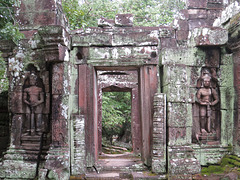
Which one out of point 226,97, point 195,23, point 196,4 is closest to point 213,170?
point 226,97

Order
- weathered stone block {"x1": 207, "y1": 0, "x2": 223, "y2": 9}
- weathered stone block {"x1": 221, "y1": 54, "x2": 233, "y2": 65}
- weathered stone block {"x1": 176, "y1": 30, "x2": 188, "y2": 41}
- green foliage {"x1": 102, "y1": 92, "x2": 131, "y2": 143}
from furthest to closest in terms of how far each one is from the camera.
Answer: green foliage {"x1": 102, "y1": 92, "x2": 131, "y2": 143}
weathered stone block {"x1": 207, "y1": 0, "x2": 223, "y2": 9}
weathered stone block {"x1": 221, "y1": 54, "x2": 233, "y2": 65}
weathered stone block {"x1": 176, "y1": 30, "x2": 188, "y2": 41}

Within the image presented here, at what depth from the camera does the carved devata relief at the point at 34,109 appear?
17.3 feet

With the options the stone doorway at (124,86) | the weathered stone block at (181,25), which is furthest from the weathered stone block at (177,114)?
the stone doorway at (124,86)

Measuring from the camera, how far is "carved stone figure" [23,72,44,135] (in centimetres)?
528

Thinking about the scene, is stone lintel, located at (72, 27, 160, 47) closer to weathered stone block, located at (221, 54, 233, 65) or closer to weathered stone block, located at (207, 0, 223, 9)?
weathered stone block, located at (221, 54, 233, 65)

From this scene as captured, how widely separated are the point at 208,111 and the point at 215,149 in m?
0.85

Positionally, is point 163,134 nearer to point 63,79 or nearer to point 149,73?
point 149,73

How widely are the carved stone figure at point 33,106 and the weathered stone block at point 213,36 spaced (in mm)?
3657

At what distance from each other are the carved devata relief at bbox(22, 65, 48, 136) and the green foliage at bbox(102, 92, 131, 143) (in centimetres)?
511

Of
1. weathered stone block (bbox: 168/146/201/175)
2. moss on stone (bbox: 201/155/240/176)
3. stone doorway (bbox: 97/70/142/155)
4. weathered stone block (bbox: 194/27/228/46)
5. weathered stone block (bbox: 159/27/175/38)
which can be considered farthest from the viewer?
stone doorway (bbox: 97/70/142/155)

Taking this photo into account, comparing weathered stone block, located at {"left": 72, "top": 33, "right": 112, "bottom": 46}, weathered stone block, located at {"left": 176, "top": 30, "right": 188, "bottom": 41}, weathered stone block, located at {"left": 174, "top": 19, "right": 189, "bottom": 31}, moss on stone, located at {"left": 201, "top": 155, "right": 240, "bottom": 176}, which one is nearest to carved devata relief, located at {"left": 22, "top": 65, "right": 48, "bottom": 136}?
weathered stone block, located at {"left": 72, "top": 33, "right": 112, "bottom": 46}

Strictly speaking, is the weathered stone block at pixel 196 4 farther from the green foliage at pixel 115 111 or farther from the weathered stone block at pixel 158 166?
the green foliage at pixel 115 111

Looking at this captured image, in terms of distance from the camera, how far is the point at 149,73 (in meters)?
5.28

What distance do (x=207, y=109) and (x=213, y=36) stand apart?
5.21 feet
